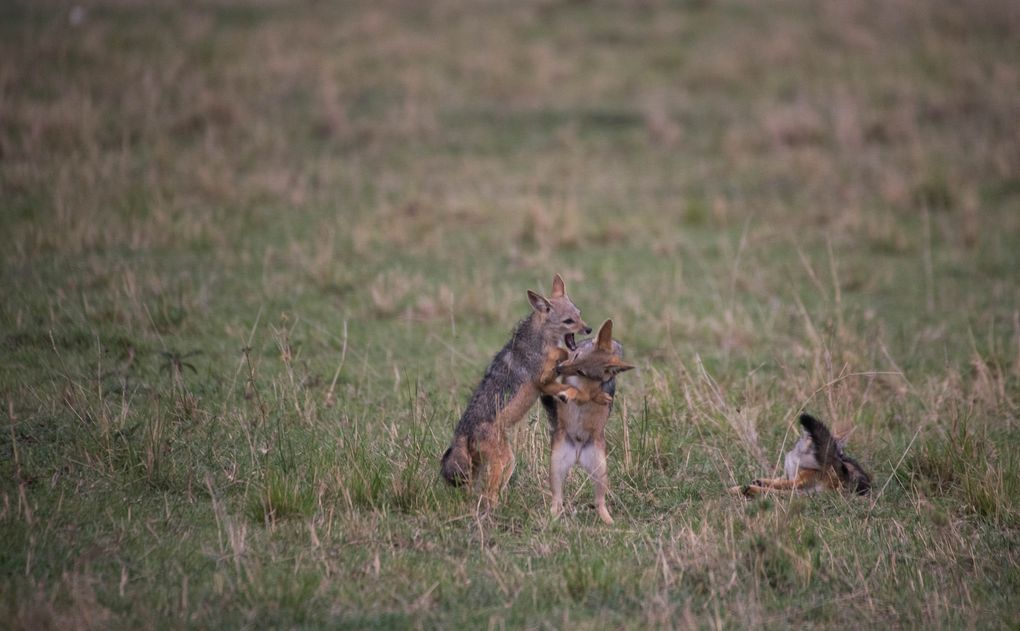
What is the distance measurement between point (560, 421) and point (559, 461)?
21 cm

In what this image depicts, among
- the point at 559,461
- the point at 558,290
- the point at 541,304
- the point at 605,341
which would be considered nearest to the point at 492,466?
the point at 559,461

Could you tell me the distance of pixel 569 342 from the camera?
6.50 m

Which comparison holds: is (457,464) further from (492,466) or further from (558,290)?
(558,290)

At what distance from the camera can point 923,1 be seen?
2317 centimetres

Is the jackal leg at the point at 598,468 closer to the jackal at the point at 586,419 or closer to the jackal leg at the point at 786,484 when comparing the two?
the jackal at the point at 586,419

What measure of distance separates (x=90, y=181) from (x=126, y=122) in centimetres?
282

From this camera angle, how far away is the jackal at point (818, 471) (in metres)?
6.41

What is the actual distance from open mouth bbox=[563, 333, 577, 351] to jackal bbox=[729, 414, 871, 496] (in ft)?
3.74

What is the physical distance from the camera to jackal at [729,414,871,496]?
641cm

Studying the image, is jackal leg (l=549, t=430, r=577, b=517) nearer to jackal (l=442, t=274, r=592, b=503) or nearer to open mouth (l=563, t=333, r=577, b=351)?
jackal (l=442, t=274, r=592, b=503)

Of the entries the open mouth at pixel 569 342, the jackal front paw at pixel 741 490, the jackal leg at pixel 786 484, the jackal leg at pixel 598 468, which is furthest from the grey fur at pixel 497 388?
the jackal leg at pixel 786 484

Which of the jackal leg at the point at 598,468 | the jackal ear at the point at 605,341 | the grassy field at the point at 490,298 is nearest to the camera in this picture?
the grassy field at the point at 490,298

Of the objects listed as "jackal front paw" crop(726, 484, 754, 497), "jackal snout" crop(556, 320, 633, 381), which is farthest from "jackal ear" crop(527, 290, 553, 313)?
"jackal front paw" crop(726, 484, 754, 497)

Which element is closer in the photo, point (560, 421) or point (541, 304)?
point (560, 421)
